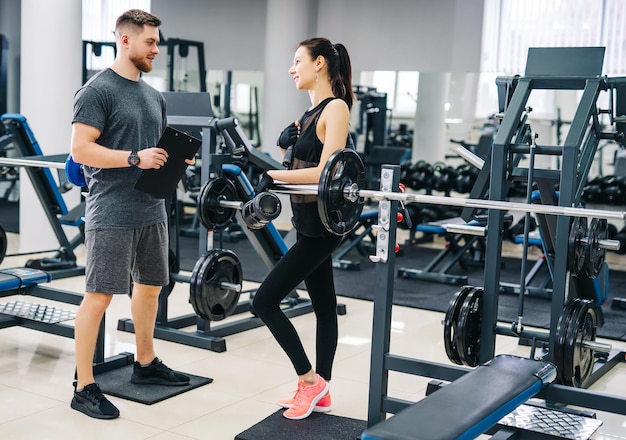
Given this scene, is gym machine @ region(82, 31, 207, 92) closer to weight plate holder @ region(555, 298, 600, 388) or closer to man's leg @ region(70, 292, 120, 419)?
man's leg @ region(70, 292, 120, 419)

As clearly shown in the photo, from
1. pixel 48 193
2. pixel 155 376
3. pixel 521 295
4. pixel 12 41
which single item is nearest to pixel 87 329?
pixel 155 376

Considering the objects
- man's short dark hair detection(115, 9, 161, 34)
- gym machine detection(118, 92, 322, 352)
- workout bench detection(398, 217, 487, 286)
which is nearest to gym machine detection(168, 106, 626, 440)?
man's short dark hair detection(115, 9, 161, 34)

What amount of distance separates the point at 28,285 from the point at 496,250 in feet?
7.72

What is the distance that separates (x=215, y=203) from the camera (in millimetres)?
3779

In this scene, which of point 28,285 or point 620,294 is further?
point 620,294

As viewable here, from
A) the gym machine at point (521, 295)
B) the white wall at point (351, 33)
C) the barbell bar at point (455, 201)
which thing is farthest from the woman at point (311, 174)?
the white wall at point (351, 33)

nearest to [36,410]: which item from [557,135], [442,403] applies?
[442,403]

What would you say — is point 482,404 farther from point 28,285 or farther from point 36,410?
point 28,285

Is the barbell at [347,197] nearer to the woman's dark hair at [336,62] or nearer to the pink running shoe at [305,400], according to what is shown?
the woman's dark hair at [336,62]

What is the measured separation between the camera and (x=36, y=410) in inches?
125

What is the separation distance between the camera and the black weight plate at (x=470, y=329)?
9.68ft

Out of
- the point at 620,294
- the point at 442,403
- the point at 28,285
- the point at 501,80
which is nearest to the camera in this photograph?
the point at 442,403

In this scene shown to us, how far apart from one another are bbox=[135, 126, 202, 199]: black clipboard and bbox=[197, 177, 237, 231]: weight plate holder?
23.0 inches

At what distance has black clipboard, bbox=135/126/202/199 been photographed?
3.01 meters
